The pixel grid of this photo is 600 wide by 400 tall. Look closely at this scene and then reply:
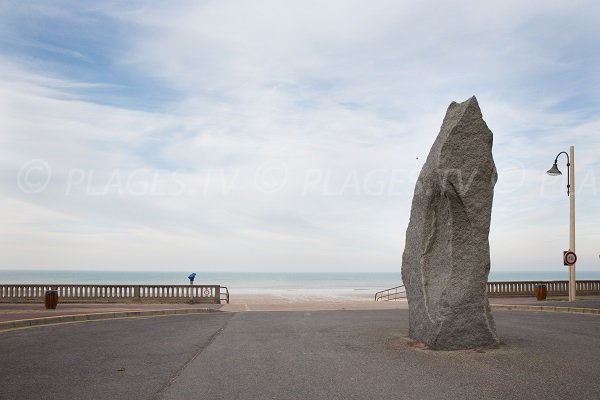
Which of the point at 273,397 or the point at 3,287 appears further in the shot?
the point at 3,287

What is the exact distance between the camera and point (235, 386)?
8.02 metres

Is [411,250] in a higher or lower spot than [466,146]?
lower

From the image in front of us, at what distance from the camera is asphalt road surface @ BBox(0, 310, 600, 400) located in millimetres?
7715

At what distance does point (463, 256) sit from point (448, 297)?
2.85 ft

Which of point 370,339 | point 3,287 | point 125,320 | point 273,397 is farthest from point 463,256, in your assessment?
point 3,287

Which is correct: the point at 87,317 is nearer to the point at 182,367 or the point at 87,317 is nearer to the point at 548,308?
the point at 182,367

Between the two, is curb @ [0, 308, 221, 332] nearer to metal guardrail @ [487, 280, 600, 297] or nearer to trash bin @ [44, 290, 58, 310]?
trash bin @ [44, 290, 58, 310]

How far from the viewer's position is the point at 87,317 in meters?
18.2

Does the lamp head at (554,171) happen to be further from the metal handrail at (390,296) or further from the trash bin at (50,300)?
the trash bin at (50,300)

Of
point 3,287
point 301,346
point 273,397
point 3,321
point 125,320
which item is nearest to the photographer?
point 273,397

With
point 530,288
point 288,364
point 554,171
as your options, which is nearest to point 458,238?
point 288,364

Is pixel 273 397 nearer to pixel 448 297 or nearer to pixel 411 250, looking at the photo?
pixel 448 297

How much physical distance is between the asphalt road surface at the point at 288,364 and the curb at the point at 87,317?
1.04 metres

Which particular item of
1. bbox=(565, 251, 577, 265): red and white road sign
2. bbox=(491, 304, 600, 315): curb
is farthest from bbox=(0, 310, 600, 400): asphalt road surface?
bbox=(565, 251, 577, 265): red and white road sign
